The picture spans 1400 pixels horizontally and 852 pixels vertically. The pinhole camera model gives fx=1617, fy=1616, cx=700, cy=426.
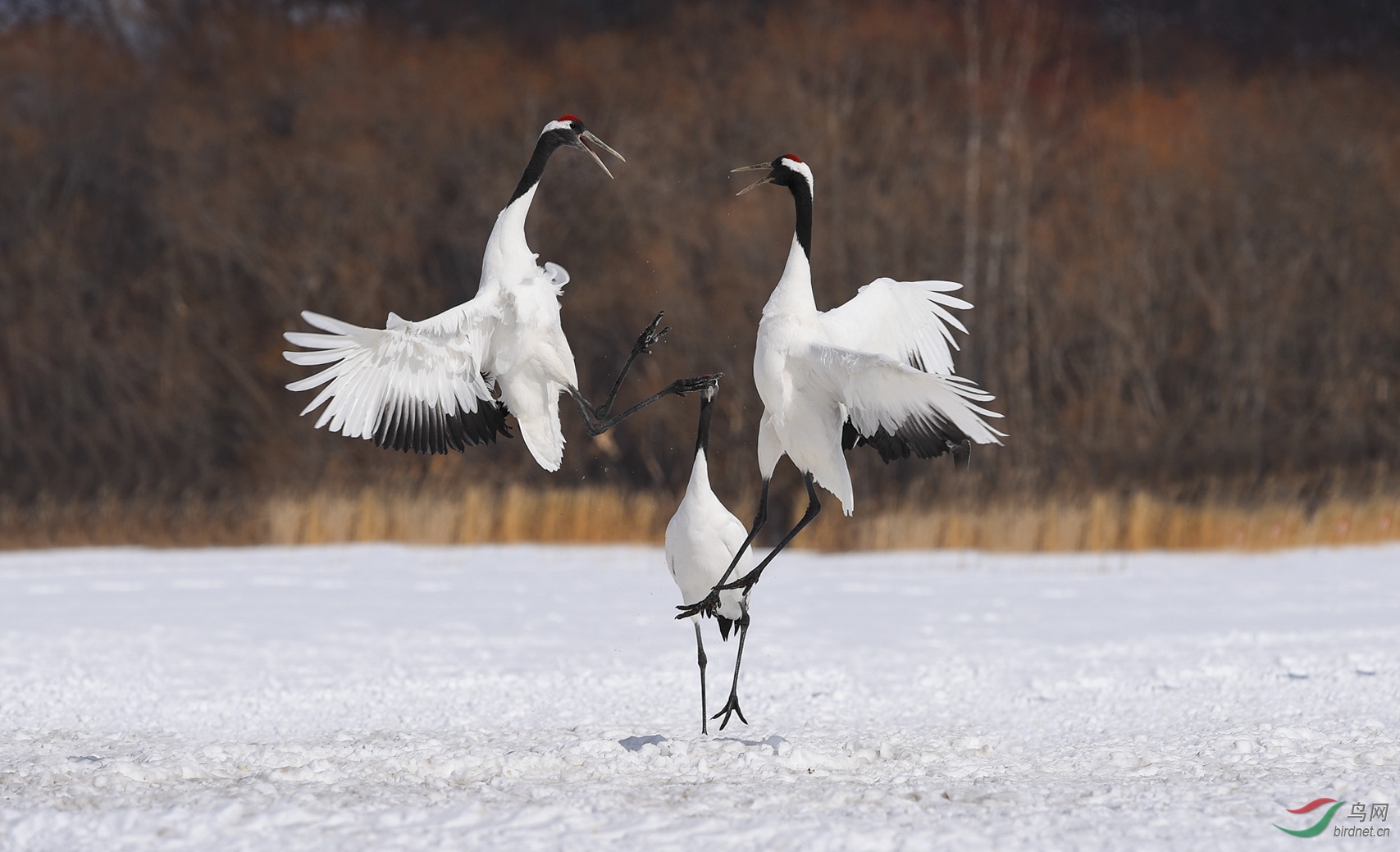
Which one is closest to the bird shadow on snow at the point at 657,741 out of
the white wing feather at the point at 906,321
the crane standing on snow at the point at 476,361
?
the crane standing on snow at the point at 476,361

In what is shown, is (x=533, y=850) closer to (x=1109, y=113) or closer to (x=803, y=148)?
(x=803, y=148)

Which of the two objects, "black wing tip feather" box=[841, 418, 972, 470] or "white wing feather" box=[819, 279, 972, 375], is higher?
"white wing feather" box=[819, 279, 972, 375]

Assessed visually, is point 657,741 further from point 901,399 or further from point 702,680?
Result: point 901,399

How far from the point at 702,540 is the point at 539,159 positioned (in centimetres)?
173

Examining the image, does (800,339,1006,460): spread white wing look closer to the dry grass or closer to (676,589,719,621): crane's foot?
(676,589,719,621): crane's foot

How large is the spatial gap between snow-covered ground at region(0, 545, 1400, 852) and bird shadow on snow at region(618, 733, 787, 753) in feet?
0.12

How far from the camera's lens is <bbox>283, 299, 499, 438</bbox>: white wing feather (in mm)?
6250

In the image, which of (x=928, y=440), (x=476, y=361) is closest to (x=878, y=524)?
(x=476, y=361)

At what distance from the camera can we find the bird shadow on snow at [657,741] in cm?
637

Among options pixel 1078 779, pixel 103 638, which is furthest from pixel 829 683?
pixel 103 638

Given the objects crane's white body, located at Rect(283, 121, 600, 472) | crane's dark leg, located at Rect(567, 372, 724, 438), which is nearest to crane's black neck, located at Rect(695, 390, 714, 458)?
crane's dark leg, located at Rect(567, 372, 724, 438)

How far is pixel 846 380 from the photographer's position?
6.03 metres

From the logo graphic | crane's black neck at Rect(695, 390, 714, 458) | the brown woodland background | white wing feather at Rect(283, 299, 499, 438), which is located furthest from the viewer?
the brown woodland background

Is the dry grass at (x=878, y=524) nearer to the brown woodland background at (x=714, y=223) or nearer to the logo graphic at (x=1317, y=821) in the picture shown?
the brown woodland background at (x=714, y=223)
